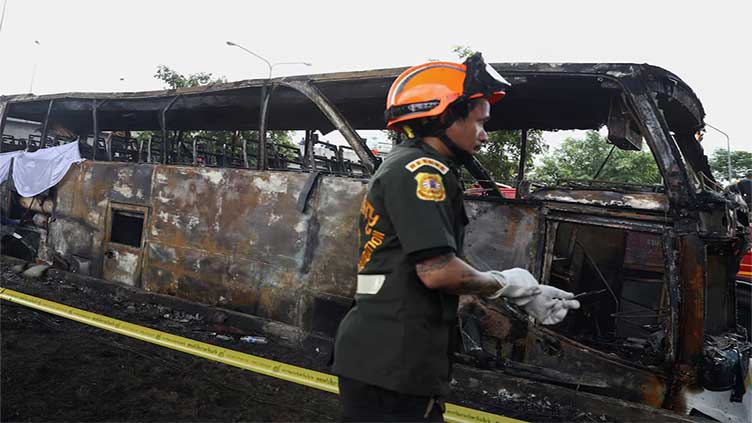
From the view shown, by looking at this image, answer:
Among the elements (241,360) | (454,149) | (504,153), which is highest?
(504,153)

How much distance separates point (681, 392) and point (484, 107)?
2.97 metres

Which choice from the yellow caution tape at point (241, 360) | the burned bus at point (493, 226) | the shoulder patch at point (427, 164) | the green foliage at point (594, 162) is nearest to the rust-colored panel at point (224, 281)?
the burned bus at point (493, 226)

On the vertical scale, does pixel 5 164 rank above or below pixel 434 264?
above

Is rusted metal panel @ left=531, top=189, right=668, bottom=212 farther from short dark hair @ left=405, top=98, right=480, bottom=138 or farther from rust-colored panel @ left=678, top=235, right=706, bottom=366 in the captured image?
short dark hair @ left=405, top=98, right=480, bottom=138

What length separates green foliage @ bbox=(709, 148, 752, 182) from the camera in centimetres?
3069

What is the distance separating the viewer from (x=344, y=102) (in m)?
5.57

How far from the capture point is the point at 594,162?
25625 mm

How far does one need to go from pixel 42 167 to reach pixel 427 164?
8.22 meters

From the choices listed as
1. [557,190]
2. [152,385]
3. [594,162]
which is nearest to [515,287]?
[557,190]

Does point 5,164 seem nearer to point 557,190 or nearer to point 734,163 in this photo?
point 557,190

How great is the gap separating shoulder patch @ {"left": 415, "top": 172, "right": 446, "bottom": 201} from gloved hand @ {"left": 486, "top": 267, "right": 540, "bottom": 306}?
455 millimetres

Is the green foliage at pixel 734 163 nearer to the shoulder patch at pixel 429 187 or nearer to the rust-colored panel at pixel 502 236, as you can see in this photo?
the rust-colored panel at pixel 502 236

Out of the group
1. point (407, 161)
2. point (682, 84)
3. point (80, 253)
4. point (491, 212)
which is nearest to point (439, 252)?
point (407, 161)

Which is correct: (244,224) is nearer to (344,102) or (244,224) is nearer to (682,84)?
(344,102)
